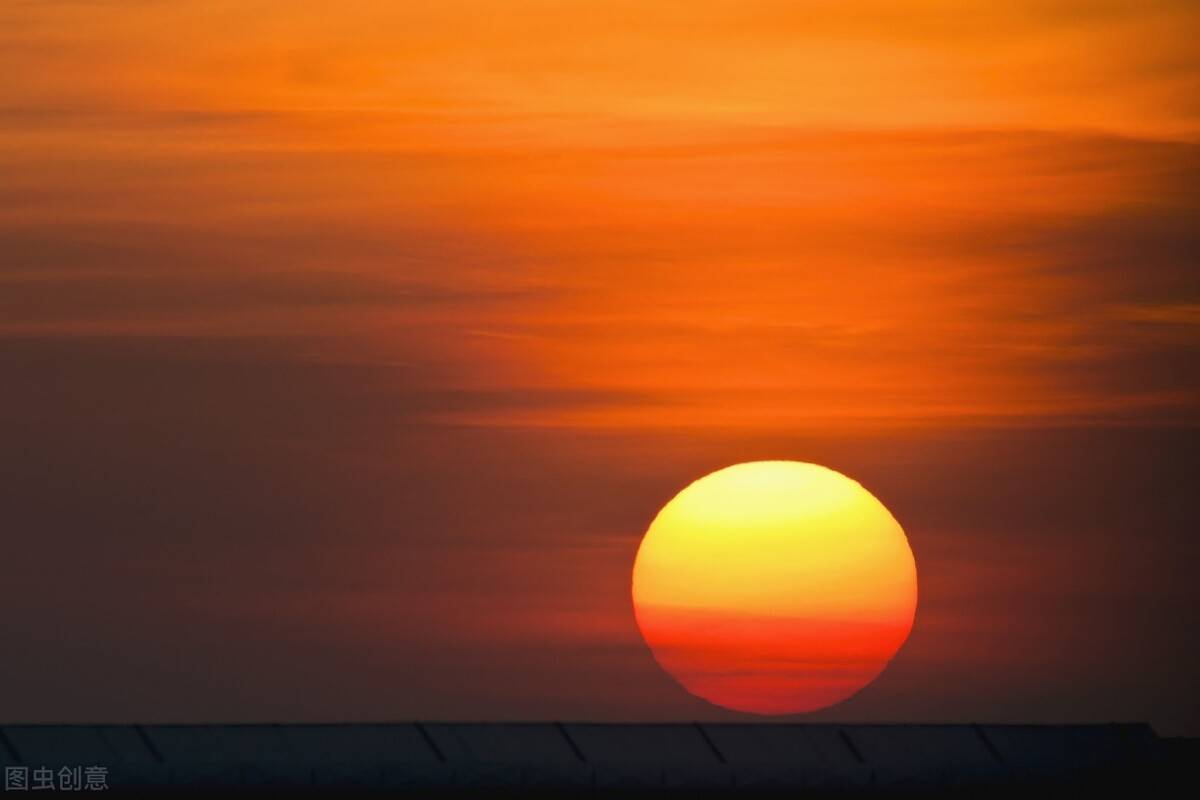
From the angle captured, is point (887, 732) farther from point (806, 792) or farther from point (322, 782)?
point (322, 782)

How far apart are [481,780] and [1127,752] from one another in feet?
40.0

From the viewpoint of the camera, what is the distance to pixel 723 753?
76.0 meters

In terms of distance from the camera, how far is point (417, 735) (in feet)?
251

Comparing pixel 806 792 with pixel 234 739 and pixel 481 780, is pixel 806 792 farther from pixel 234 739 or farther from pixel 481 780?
pixel 234 739

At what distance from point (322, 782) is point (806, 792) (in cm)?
891

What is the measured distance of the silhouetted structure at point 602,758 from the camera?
247 ft

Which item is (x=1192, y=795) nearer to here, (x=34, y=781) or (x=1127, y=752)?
(x=1127, y=752)

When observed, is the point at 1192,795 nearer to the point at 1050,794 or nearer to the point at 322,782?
the point at 1050,794

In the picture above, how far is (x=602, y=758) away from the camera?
75.6 metres

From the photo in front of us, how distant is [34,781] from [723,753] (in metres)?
12.7

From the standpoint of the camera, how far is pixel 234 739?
76125 millimetres

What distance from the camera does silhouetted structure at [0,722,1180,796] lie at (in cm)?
7544

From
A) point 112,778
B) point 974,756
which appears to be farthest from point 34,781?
point 974,756

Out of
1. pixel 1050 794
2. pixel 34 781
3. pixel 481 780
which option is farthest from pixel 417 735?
pixel 1050 794
